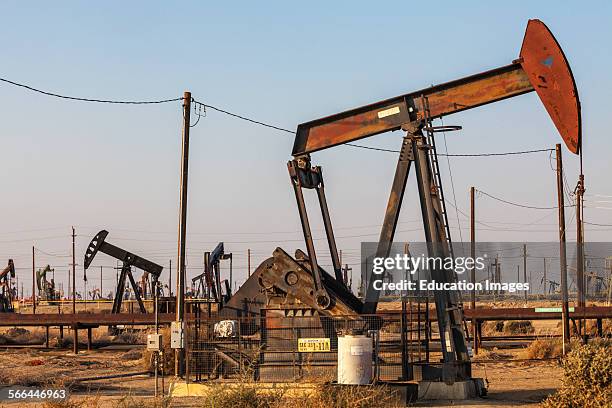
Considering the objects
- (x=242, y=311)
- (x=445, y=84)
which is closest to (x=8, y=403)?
(x=242, y=311)

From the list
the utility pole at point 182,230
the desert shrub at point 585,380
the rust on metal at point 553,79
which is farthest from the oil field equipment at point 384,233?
the desert shrub at point 585,380

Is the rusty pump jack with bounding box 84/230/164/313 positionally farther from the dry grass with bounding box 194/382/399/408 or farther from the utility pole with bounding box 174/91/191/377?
the dry grass with bounding box 194/382/399/408

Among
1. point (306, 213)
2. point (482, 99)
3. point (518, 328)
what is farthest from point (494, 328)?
point (482, 99)

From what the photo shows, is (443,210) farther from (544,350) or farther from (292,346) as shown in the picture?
(544,350)

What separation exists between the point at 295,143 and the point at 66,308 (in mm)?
53447

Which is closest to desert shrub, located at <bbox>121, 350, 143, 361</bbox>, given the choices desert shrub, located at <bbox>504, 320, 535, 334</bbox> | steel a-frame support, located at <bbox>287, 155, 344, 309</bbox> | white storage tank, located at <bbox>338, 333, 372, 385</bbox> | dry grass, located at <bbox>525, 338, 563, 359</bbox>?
dry grass, located at <bbox>525, 338, 563, 359</bbox>

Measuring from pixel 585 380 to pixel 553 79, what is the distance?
4.54 m

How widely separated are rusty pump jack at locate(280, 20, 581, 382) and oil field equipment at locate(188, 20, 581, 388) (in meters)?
0.02

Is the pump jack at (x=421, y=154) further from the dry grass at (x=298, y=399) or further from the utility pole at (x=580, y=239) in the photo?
the utility pole at (x=580, y=239)

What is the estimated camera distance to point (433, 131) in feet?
51.8

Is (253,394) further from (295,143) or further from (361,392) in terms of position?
(295,143)

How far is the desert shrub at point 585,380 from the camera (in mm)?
12430

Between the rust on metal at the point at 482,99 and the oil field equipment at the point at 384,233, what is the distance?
2 centimetres

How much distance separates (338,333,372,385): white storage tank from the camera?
46.8 feet
